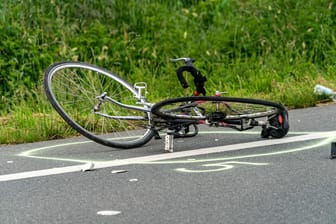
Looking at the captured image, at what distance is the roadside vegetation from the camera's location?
8.95 metres

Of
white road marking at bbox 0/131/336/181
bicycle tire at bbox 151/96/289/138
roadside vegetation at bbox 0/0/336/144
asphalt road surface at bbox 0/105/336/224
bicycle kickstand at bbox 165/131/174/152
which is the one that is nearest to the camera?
asphalt road surface at bbox 0/105/336/224

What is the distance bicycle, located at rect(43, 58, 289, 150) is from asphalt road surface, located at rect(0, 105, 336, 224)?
0.48ft

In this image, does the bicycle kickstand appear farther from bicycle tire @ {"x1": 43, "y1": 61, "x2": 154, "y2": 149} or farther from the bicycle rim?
bicycle tire @ {"x1": 43, "y1": 61, "x2": 154, "y2": 149}

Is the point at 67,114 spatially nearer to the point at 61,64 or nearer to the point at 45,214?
the point at 61,64

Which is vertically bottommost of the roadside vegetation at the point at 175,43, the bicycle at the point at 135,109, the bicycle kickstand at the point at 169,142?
the bicycle kickstand at the point at 169,142

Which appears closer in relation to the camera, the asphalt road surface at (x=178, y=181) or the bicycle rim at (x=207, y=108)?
the asphalt road surface at (x=178, y=181)

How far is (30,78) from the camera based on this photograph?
30.4ft

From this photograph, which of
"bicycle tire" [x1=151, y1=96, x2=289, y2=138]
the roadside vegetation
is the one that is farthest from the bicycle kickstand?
the roadside vegetation

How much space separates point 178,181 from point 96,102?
1624mm

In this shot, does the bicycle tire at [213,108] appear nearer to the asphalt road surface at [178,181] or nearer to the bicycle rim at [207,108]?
the bicycle rim at [207,108]

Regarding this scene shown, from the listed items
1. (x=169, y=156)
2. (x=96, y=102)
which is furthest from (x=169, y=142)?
(x=96, y=102)


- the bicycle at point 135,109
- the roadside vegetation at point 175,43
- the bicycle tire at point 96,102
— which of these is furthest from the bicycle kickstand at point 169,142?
the roadside vegetation at point 175,43

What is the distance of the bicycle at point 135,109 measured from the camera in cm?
549

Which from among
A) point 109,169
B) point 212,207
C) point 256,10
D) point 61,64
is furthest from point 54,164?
point 256,10
